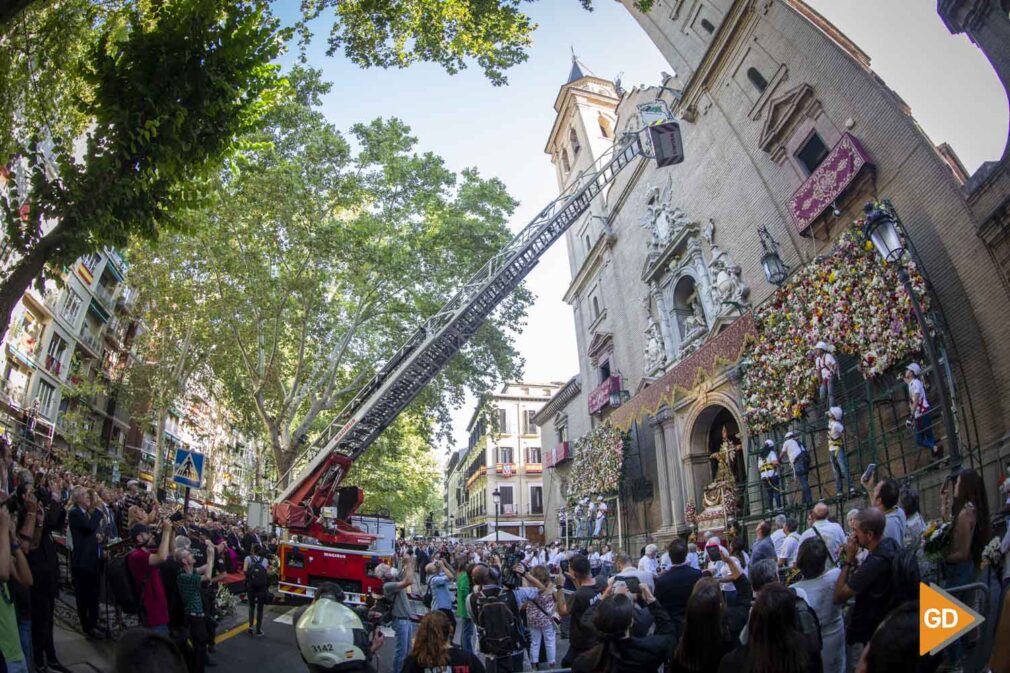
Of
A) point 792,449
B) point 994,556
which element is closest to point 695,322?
point 792,449

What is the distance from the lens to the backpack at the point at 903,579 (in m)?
3.86

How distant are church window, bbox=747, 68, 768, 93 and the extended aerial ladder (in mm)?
5797

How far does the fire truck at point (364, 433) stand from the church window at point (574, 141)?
13.9 meters

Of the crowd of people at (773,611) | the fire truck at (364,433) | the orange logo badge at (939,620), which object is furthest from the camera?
the fire truck at (364,433)

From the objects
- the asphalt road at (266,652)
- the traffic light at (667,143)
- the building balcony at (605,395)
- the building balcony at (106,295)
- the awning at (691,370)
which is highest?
the building balcony at (106,295)

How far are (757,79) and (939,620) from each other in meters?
17.5

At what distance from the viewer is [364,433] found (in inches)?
554

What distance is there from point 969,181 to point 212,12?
11.7m

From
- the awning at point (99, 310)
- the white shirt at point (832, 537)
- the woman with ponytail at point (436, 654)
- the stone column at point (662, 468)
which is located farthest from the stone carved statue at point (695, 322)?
the awning at point (99, 310)

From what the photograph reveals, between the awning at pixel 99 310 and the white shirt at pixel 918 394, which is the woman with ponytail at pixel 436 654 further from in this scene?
the awning at pixel 99 310

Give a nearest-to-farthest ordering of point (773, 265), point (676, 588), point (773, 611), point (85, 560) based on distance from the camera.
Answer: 1. point (773, 611)
2. point (676, 588)
3. point (85, 560)
4. point (773, 265)

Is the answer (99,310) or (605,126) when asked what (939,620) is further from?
(99,310)

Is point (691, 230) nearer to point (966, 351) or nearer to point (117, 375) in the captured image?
point (966, 351)

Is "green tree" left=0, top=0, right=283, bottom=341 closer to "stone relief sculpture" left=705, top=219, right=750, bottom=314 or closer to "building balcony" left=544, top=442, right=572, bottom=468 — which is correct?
"stone relief sculpture" left=705, top=219, right=750, bottom=314
